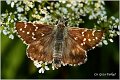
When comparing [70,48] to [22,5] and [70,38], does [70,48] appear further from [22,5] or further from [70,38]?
[22,5]

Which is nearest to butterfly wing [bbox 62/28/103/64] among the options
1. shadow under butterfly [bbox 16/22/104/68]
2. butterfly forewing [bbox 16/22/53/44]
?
shadow under butterfly [bbox 16/22/104/68]

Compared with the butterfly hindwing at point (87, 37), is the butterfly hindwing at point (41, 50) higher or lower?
lower

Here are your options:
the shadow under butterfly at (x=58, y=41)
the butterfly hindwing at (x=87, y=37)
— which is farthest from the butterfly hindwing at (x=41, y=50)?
the butterfly hindwing at (x=87, y=37)

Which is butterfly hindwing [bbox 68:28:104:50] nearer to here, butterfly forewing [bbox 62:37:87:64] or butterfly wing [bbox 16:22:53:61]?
butterfly forewing [bbox 62:37:87:64]

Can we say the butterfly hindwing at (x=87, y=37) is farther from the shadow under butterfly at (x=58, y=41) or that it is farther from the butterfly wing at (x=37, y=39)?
the butterfly wing at (x=37, y=39)

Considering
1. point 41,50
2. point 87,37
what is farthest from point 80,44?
→ point 41,50
